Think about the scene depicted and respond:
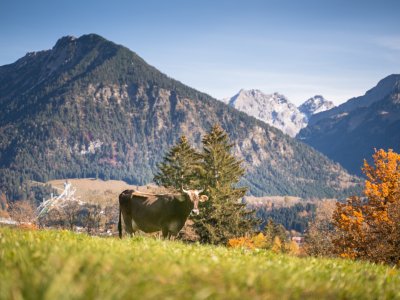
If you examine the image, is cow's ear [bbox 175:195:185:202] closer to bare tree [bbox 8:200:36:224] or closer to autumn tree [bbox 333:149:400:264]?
autumn tree [bbox 333:149:400:264]

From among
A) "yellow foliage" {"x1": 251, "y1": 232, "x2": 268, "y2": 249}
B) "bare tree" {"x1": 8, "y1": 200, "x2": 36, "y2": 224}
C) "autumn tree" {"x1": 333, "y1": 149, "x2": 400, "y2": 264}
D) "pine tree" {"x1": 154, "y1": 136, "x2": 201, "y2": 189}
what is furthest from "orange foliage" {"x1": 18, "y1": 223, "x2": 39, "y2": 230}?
"autumn tree" {"x1": 333, "y1": 149, "x2": 400, "y2": 264}

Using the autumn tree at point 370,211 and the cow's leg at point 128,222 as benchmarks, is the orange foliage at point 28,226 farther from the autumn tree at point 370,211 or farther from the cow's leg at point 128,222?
the autumn tree at point 370,211

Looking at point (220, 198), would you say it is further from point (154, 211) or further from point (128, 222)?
point (154, 211)

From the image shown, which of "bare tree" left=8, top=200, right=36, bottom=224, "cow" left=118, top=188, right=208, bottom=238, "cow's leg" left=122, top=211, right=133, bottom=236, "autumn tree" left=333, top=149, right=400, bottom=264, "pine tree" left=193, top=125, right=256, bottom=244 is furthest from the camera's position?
"bare tree" left=8, top=200, right=36, bottom=224

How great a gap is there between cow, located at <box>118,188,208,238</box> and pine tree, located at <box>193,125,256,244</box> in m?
24.4

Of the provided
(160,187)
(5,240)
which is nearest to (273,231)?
(160,187)

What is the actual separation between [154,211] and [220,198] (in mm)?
29124

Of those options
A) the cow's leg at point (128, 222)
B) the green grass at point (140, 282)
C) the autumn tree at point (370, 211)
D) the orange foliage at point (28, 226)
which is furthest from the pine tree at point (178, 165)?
the green grass at point (140, 282)

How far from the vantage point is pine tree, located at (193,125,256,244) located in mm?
40719

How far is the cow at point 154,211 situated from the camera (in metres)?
15.3

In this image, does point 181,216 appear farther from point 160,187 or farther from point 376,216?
point 160,187

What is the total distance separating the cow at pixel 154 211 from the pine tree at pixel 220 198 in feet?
80.1

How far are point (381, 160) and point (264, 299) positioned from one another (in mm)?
40322

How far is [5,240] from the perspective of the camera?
5.66 meters
